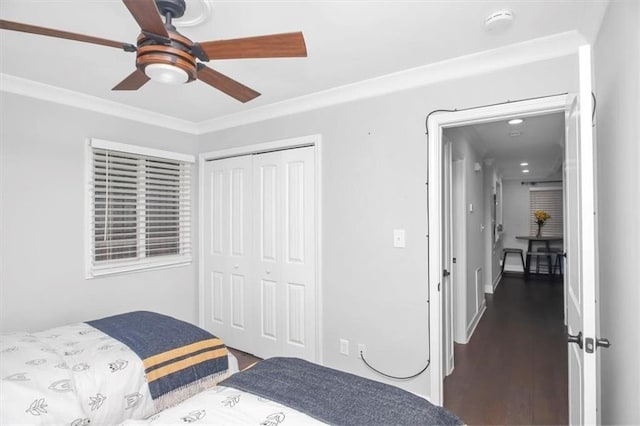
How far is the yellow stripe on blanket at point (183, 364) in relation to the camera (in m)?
1.76

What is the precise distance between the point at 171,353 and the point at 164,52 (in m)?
1.57

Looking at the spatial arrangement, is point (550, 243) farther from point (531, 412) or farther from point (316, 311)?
point (316, 311)

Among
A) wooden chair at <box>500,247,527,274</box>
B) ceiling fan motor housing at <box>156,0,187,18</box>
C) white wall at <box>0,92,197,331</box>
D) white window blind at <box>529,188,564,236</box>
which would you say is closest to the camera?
ceiling fan motor housing at <box>156,0,187,18</box>

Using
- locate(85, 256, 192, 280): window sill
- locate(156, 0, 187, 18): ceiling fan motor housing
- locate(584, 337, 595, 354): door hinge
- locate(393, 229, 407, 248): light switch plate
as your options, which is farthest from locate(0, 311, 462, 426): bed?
locate(156, 0, 187, 18): ceiling fan motor housing

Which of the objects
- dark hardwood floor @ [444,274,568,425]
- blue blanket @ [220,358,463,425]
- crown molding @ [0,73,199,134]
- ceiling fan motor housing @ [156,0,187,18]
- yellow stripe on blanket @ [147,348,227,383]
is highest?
crown molding @ [0,73,199,134]

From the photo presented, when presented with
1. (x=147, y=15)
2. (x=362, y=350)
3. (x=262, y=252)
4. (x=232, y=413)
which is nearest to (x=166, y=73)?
(x=147, y=15)

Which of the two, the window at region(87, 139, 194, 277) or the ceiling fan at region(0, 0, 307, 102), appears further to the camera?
the window at region(87, 139, 194, 277)

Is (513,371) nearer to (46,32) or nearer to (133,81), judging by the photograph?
(133,81)

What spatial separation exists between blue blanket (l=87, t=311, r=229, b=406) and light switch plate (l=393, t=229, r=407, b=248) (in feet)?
4.58

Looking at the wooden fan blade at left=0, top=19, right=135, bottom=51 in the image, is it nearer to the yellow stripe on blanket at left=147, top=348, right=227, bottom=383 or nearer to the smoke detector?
the yellow stripe on blanket at left=147, top=348, right=227, bottom=383

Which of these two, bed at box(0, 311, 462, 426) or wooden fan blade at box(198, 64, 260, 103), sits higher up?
wooden fan blade at box(198, 64, 260, 103)

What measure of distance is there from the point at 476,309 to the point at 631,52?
3.82 metres

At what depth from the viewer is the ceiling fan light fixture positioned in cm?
131

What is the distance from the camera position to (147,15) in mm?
1105
